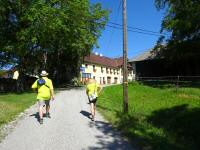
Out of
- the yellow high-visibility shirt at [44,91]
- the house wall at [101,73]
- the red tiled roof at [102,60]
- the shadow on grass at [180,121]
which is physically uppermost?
the red tiled roof at [102,60]

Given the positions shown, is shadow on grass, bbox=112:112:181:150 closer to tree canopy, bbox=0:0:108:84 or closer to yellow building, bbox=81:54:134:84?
tree canopy, bbox=0:0:108:84

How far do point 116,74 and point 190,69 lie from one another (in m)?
50.0

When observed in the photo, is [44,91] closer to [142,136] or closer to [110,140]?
[110,140]

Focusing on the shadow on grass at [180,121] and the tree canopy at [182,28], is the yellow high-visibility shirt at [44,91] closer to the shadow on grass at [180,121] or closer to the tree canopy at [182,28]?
the shadow on grass at [180,121]

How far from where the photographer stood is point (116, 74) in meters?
94.3

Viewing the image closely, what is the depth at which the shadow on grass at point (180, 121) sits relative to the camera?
13.9 metres

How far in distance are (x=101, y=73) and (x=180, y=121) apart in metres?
66.9

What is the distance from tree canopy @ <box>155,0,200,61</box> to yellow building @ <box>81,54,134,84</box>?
114 feet

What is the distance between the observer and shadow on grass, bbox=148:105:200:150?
1393 cm

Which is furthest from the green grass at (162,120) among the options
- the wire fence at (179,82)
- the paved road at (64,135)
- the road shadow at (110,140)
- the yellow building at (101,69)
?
the yellow building at (101,69)

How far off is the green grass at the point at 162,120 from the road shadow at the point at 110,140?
10.8 inches

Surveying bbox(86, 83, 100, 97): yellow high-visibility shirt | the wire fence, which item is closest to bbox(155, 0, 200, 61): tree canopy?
the wire fence

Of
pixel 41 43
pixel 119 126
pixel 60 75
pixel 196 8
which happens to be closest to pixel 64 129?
pixel 119 126

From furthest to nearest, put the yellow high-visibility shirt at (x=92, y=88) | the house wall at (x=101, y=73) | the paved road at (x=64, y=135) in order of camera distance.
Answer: the house wall at (x=101, y=73) → the yellow high-visibility shirt at (x=92, y=88) → the paved road at (x=64, y=135)
